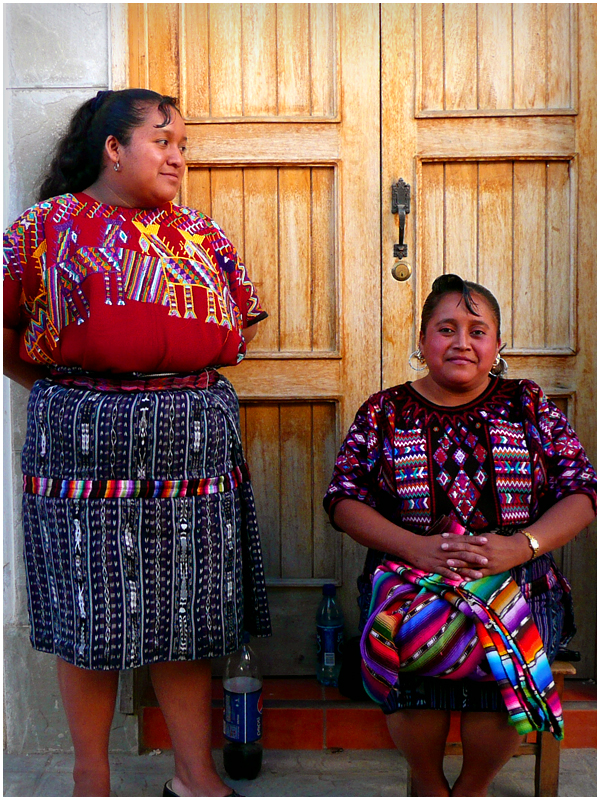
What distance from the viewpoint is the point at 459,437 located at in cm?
204

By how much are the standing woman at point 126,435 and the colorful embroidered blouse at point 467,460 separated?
41 cm

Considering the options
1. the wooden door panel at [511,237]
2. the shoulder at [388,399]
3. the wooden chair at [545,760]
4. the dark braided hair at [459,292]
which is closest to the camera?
the dark braided hair at [459,292]

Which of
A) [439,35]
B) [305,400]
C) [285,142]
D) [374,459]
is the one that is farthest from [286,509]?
[439,35]

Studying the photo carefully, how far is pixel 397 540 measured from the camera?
1.98 m

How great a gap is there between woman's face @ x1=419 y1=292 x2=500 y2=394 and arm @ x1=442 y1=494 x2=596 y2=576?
41cm

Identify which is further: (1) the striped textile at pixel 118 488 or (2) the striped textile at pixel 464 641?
(1) the striped textile at pixel 118 488

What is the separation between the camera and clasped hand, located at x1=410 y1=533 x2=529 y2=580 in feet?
6.20

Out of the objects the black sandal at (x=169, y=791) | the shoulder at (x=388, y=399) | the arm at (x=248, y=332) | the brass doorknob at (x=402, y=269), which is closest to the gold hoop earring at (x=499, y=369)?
the shoulder at (x=388, y=399)

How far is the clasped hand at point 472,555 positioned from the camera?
6.20 ft

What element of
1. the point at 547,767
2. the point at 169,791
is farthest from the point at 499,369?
the point at 169,791

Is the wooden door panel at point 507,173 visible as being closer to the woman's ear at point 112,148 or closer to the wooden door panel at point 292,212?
the wooden door panel at point 292,212

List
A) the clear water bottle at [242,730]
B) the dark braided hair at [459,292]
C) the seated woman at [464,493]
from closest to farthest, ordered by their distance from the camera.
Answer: the seated woman at [464,493]
the dark braided hair at [459,292]
the clear water bottle at [242,730]

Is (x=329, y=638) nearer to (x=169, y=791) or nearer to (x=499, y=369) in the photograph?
(x=169, y=791)

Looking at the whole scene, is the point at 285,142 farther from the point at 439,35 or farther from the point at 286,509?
the point at 286,509
